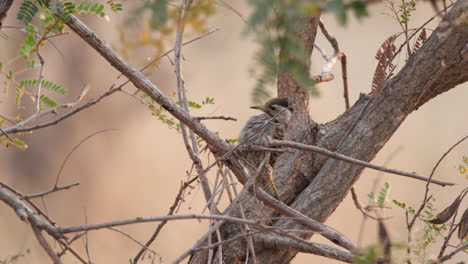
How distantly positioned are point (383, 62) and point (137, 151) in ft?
11.8

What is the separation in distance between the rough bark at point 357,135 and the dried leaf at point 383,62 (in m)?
0.11

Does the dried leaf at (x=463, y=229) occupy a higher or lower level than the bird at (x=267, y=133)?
lower

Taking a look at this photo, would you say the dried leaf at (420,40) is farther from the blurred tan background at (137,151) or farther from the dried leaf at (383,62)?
the blurred tan background at (137,151)

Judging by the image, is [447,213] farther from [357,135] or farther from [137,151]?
[137,151]

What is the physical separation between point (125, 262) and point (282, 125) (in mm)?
3121

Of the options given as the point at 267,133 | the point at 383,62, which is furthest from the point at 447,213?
the point at 267,133

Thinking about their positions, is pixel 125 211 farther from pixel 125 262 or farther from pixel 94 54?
pixel 94 54

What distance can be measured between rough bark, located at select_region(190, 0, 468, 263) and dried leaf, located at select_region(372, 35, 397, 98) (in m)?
0.11

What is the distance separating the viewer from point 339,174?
82.9 inches

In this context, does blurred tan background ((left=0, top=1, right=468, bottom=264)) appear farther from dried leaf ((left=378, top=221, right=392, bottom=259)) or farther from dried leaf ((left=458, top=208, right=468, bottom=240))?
dried leaf ((left=378, top=221, right=392, bottom=259))

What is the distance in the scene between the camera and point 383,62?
188 cm

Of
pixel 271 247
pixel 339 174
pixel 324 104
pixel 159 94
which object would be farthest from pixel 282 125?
pixel 324 104

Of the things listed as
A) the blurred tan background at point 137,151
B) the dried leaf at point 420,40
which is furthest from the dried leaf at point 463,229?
the blurred tan background at point 137,151

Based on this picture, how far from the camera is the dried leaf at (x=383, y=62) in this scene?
6.17 ft
